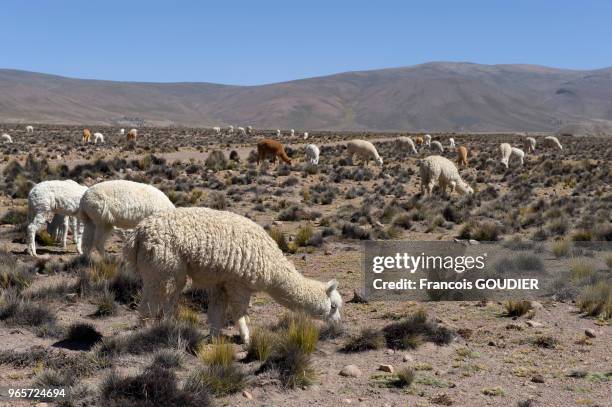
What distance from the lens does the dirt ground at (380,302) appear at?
226 inches

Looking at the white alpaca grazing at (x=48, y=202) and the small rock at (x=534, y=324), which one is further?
the white alpaca grazing at (x=48, y=202)

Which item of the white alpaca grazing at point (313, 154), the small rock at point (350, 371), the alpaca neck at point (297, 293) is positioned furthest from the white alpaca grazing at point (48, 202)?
the white alpaca grazing at point (313, 154)

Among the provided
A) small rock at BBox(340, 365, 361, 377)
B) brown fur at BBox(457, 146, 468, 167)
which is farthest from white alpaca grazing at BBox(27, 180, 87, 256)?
brown fur at BBox(457, 146, 468, 167)

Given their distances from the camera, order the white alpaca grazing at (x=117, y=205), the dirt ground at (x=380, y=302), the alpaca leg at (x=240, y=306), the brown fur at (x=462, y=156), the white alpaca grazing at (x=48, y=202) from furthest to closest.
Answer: the brown fur at (x=462, y=156) → the white alpaca grazing at (x=48, y=202) → the white alpaca grazing at (x=117, y=205) → the alpaca leg at (x=240, y=306) → the dirt ground at (x=380, y=302)

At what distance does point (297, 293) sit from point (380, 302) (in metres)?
2.40

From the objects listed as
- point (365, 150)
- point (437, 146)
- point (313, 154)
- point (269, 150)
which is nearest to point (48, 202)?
point (269, 150)

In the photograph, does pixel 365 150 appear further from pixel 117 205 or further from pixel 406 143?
pixel 117 205

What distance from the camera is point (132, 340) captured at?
616 centimetres

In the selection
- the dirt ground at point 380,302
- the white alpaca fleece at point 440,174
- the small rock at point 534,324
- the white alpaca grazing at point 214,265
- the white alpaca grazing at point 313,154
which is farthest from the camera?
the white alpaca grazing at point 313,154

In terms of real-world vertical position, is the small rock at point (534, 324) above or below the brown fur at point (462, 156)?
below

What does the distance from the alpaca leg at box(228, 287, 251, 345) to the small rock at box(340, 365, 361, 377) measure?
3.50ft

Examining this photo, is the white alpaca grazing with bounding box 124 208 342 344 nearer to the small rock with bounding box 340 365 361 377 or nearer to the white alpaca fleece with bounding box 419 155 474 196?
the small rock with bounding box 340 365 361 377

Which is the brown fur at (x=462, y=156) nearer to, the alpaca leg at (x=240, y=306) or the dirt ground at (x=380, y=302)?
the dirt ground at (x=380, y=302)

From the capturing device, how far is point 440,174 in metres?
19.9
